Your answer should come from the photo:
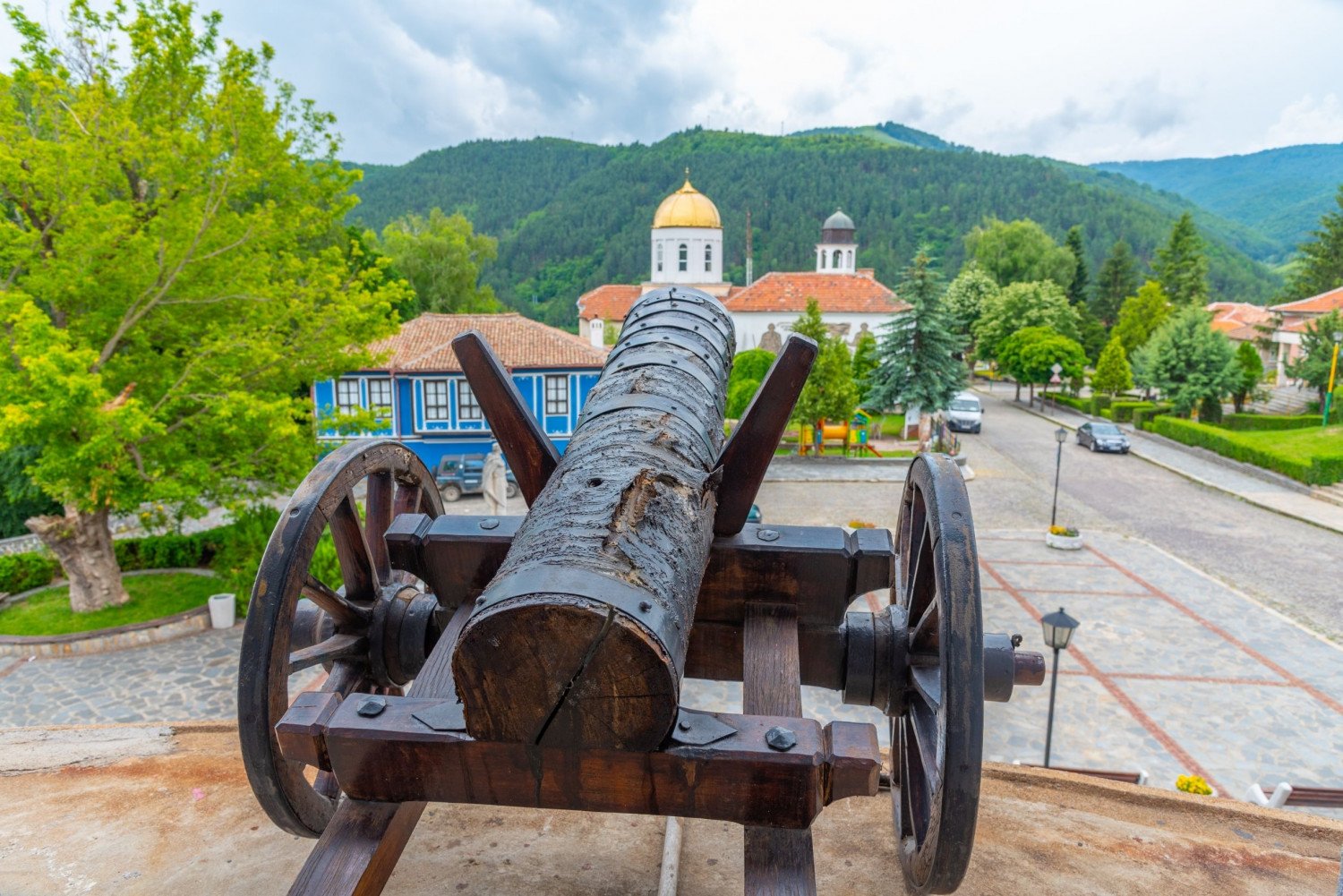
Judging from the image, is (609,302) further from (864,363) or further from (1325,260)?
(1325,260)

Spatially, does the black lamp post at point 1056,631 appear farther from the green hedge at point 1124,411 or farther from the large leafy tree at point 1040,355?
the large leafy tree at point 1040,355

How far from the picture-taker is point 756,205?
110812 millimetres

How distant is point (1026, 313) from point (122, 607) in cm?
4434

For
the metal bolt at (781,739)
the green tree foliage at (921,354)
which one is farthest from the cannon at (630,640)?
the green tree foliage at (921,354)

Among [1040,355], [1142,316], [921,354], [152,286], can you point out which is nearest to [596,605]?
[152,286]

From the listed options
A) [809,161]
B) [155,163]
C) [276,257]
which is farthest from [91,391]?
[809,161]

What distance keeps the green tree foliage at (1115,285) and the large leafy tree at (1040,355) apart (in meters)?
15.7

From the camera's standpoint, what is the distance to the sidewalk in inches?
860

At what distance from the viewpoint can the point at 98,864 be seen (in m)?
4.18

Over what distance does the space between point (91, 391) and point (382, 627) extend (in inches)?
362

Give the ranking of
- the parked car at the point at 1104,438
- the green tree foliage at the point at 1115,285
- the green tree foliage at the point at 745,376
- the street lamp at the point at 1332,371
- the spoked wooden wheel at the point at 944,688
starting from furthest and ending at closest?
1. the green tree foliage at the point at 1115,285
2. the street lamp at the point at 1332,371
3. the parked car at the point at 1104,438
4. the green tree foliage at the point at 745,376
5. the spoked wooden wheel at the point at 944,688

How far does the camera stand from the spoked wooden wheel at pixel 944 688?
2617 mm

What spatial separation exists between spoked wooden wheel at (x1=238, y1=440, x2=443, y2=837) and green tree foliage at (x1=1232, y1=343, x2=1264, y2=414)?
38.2 m

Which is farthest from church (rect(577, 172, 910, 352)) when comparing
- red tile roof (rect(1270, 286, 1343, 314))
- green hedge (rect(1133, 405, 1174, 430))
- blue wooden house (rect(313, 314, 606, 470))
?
red tile roof (rect(1270, 286, 1343, 314))
